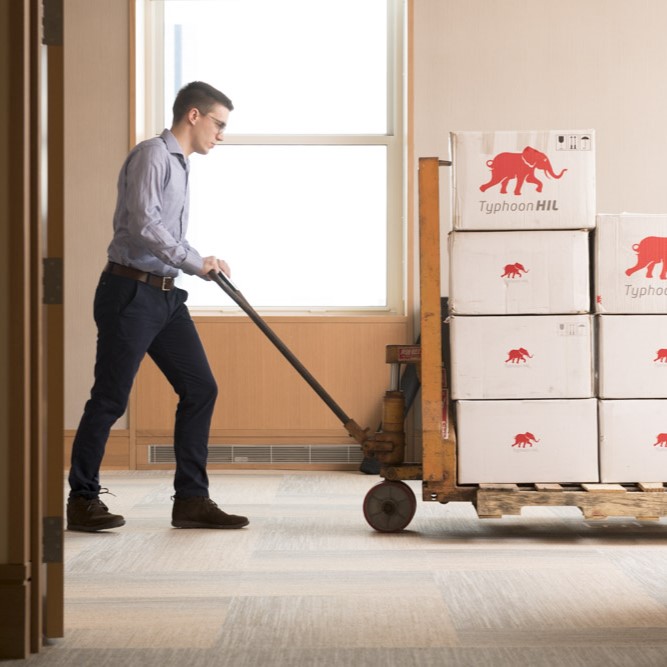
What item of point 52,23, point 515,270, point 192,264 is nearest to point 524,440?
point 515,270

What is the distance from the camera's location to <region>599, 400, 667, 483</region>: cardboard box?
348cm

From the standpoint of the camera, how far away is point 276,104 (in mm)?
5875

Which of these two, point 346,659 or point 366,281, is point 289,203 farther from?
point 346,659

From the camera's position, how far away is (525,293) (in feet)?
11.4

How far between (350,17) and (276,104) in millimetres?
609

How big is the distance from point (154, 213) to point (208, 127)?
44cm

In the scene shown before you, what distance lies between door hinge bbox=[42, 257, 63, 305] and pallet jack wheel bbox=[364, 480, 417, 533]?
165 cm

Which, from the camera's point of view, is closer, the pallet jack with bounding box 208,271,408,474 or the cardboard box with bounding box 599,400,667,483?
the cardboard box with bounding box 599,400,667,483

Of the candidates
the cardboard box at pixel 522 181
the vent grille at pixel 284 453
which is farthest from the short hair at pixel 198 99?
the vent grille at pixel 284 453

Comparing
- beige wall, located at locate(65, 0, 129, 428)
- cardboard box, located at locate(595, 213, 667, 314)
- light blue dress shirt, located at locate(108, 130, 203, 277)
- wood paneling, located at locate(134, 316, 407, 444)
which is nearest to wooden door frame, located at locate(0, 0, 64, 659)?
light blue dress shirt, located at locate(108, 130, 203, 277)

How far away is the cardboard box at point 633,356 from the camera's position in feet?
11.4

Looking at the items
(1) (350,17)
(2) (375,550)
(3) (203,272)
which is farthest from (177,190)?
(1) (350,17)

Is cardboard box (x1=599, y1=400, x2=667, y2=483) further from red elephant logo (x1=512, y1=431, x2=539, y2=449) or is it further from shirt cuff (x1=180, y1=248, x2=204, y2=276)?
shirt cuff (x1=180, y1=248, x2=204, y2=276)

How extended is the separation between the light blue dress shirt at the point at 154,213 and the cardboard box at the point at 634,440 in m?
1.40
